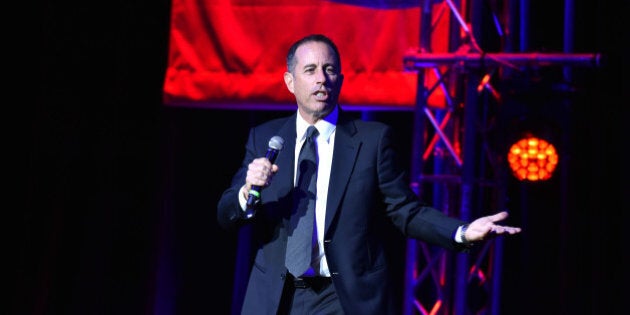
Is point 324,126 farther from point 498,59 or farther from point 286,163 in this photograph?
point 498,59

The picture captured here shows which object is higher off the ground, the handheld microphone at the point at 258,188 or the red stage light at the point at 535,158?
the red stage light at the point at 535,158

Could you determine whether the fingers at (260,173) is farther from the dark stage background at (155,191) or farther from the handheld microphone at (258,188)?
the dark stage background at (155,191)

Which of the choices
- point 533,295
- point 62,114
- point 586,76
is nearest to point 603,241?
point 533,295

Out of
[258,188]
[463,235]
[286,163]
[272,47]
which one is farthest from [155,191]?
[463,235]

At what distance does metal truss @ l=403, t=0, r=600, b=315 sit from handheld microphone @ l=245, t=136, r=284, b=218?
1.47 meters

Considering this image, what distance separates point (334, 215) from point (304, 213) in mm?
108

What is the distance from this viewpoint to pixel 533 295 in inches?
166

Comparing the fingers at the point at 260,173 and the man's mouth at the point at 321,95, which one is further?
the man's mouth at the point at 321,95

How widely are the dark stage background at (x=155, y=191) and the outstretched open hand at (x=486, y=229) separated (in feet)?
6.55

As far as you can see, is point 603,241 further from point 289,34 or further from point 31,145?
point 31,145

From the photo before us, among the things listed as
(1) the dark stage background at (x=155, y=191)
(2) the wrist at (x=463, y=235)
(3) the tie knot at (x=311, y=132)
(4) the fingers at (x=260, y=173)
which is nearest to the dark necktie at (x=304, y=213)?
(3) the tie knot at (x=311, y=132)

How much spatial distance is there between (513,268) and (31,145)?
3.07 meters

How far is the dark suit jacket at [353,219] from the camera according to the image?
7.73 ft

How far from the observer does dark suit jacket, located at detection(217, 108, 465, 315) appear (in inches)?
92.7
